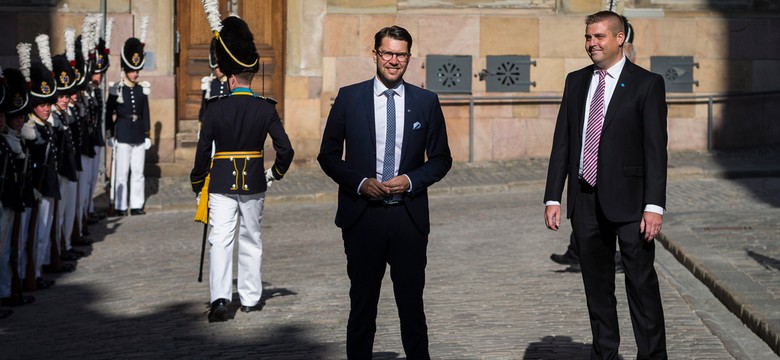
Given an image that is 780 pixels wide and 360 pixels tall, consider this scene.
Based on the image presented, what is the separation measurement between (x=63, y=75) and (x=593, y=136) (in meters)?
7.62

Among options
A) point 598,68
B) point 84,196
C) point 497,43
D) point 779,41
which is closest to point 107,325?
point 598,68

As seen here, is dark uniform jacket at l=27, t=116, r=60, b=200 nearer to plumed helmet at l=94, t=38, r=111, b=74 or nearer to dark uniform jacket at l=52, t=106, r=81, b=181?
dark uniform jacket at l=52, t=106, r=81, b=181

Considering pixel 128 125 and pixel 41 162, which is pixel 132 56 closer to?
pixel 128 125

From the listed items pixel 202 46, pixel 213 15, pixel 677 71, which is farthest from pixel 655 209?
pixel 677 71

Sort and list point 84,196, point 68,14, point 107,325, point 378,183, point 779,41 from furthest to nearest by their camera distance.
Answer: point 779,41 < point 68,14 < point 84,196 < point 107,325 < point 378,183

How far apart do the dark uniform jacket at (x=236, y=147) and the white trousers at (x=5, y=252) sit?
1.76 metres

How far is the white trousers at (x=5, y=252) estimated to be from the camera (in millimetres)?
11625

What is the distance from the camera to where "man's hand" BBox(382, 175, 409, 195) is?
25.4 feet

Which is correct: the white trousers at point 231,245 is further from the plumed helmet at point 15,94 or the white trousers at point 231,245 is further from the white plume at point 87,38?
the white plume at point 87,38

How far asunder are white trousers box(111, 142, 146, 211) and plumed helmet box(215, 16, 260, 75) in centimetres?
739

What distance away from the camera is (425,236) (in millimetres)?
8008

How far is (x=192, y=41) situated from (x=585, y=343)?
13626 mm

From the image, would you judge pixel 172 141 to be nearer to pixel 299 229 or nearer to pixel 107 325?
pixel 299 229

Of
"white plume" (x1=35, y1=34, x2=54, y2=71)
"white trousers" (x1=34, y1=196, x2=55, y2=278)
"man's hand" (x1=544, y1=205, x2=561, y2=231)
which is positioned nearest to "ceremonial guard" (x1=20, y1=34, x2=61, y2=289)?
"white trousers" (x1=34, y1=196, x2=55, y2=278)
